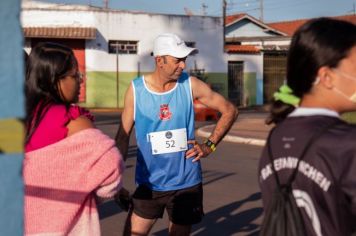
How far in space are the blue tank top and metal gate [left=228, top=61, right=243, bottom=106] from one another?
33912 millimetres

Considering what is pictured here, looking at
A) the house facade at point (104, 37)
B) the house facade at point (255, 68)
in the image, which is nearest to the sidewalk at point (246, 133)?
the house facade at point (104, 37)

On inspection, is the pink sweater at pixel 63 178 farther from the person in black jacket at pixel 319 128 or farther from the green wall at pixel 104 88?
the green wall at pixel 104 88

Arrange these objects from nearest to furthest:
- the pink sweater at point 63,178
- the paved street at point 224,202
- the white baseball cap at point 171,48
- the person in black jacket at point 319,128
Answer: the person in black jacket at point 319,128, the pink sweater at point 63,178, the white baseball cap at point 171,48, the paved street at point 224,202

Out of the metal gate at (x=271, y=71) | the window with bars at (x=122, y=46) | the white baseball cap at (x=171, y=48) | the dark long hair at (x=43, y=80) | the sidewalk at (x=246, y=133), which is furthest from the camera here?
the metal gate at (x=271, y=71)

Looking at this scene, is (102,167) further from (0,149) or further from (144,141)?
(144,141)

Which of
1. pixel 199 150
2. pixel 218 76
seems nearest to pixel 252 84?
pixel 218 76

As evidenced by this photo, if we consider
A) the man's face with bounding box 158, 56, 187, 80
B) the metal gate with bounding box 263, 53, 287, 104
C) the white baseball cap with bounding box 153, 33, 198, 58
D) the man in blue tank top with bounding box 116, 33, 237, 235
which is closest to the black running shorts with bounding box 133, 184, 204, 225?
the man in blue tank top with bounding box 116, 33, 237, 235

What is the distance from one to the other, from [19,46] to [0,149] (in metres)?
0.33

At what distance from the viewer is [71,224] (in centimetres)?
310

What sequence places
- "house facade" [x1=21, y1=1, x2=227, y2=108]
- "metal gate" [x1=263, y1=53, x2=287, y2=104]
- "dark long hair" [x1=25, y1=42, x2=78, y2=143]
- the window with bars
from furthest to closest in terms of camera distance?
"metal gate" [x1=263, y1=53, x2=287, y2=104] → the window with bars → "house facade" [x1=21, y1=1, x2=227, y2=108] → "dark long hair" [x1=25, y1=42, x2=78, y2=143]

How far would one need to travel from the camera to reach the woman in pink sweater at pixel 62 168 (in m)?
3.06

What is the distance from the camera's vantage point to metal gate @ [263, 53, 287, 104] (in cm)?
4028

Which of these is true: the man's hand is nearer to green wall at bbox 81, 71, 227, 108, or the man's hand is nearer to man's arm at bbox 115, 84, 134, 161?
man's arm at bbox 115, 84, 134, 161

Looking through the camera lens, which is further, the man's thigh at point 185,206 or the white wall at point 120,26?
the white wall at point 120,26
